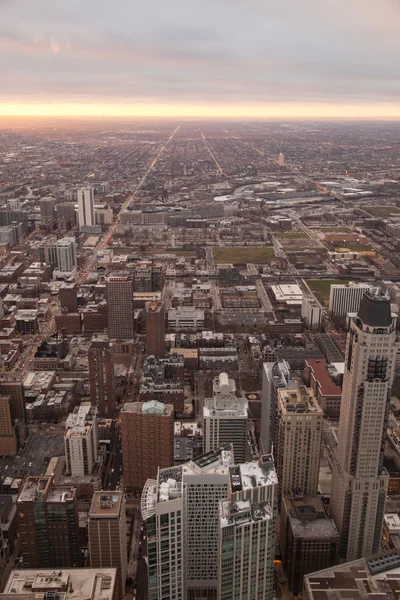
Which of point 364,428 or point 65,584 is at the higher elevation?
point 364,428

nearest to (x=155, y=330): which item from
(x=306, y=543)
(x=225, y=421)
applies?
(x=225, y=421)

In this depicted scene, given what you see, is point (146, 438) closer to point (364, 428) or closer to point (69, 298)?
point (364, 428)

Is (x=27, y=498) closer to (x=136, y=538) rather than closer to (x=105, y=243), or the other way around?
(x=136, y=538)

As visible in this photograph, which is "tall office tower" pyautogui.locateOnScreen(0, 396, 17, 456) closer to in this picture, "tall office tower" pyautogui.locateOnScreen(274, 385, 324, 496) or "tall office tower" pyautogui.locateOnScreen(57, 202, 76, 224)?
"tall office tower" pyautogui.locateOnScreen(274, 385, 324, 496)

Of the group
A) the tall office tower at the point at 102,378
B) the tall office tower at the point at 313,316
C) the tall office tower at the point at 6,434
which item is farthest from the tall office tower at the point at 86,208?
the tall office tower at the point at 6,434

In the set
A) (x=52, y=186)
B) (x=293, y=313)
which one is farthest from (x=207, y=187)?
(x=293, y=313)

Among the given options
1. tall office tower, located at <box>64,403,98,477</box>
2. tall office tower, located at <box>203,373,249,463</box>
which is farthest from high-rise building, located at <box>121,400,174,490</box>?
tall office tower, located at <box>203,373,249,463</box>
